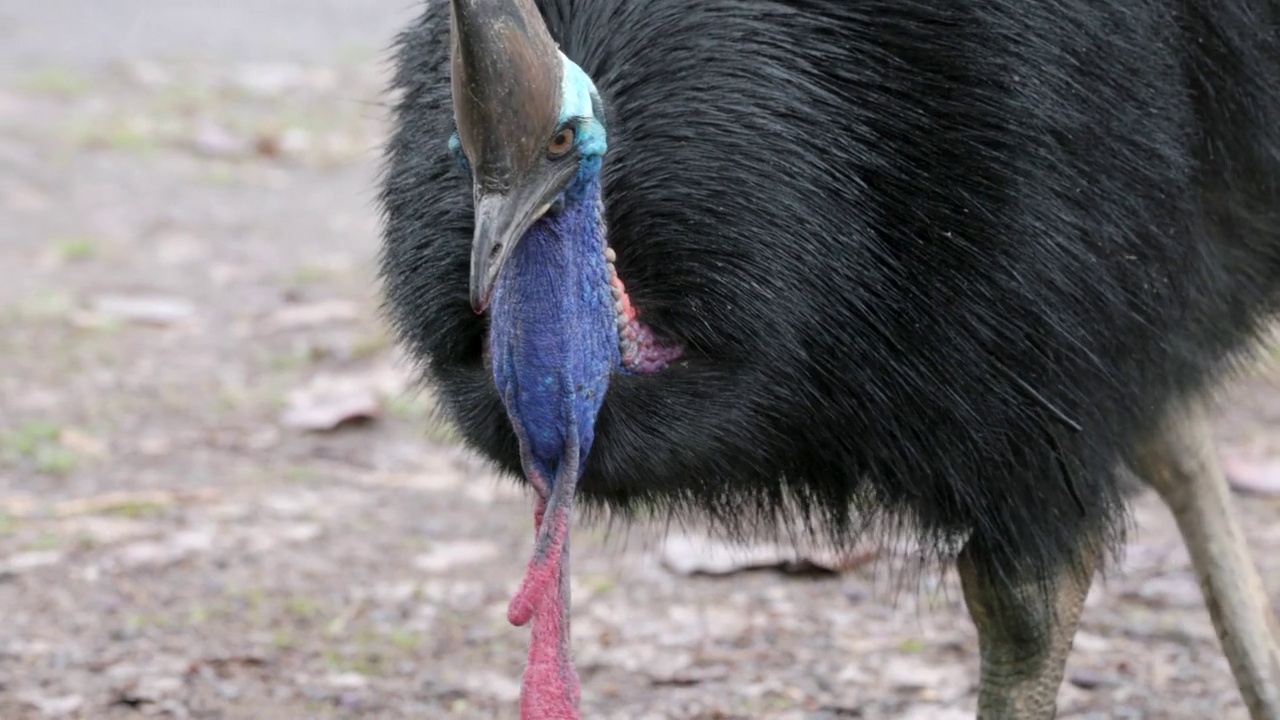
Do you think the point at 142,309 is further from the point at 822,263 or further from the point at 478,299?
the point at 478,299

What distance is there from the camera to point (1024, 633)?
265 centimetres

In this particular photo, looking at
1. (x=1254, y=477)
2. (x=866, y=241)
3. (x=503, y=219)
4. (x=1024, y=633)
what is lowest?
(x=1024, y=633)

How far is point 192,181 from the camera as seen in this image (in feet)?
21.3

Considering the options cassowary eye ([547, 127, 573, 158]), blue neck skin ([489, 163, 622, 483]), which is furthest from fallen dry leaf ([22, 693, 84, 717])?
cassowary eye ([547, 127, 573, 158])

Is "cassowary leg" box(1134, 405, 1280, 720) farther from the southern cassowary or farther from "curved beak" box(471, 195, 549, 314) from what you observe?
"curved beak" box(471, 195, 549, 314)

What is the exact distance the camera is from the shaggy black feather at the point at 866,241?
2266mm

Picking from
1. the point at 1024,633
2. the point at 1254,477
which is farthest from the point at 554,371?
the point at 1254,477

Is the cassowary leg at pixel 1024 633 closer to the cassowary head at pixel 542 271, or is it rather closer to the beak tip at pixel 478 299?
the cassowary head at pixel 542 271

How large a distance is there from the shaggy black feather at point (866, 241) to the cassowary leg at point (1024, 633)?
0.56 feet

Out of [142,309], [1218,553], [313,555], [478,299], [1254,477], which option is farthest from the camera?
[142,309]

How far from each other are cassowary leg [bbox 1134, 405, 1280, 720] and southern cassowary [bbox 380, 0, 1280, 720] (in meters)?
0.51

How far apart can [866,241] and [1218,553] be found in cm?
105

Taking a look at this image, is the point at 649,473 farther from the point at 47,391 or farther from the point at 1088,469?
the point at 47,391

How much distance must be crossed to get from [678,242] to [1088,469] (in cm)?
63
